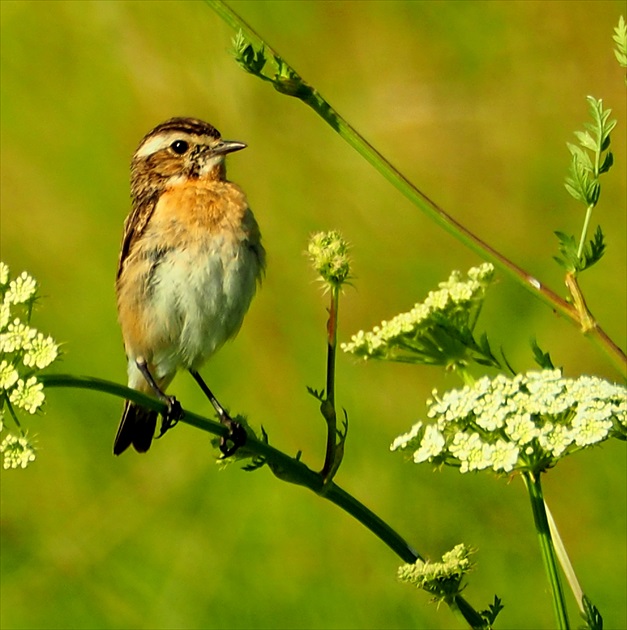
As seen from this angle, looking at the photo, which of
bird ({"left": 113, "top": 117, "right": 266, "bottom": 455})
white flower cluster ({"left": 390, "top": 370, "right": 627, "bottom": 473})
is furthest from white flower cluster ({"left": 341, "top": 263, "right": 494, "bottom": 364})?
bird ({"left": 113, "top": 117, "right": 266, "bottom": 455})

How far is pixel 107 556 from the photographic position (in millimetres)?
5852

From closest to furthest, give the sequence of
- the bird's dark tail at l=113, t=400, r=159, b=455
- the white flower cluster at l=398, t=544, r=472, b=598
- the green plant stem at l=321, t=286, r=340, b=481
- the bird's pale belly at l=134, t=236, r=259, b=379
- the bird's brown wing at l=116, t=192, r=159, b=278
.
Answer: the white flower cluster at l=398, t=544, r=472, b=598 → the green plant stem at l=321, t=286, r=340, b=481 → the bird's pale belly at l=134, t=236, r=259, b=379 → the bird's brown wing at l=116, t=192, r=159, b=278 → the bird's dark tail at l=113, t=400, r=159, b=455

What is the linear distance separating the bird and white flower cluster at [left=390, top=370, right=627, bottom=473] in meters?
Result: 1.84

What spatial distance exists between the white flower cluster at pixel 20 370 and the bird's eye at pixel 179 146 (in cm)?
244

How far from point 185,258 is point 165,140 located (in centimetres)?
68

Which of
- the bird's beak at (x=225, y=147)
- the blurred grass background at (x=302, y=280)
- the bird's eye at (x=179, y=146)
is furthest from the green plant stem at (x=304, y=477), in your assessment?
the blurred grass background at (x=302, y=280)

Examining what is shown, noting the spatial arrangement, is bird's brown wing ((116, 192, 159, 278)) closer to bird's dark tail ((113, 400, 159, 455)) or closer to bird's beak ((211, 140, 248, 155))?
bird's beak ((211, 140, 248, 155))

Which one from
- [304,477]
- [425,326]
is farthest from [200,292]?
[304,477]

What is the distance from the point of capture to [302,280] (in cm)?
645

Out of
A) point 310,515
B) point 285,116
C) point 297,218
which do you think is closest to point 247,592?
point 310,515

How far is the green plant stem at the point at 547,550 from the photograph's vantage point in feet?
7.51

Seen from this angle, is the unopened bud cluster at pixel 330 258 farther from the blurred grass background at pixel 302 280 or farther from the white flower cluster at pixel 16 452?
the blurred grass background at pixel 302 280

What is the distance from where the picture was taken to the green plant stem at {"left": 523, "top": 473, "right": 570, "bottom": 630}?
229cm

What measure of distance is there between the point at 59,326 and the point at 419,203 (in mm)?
4543
